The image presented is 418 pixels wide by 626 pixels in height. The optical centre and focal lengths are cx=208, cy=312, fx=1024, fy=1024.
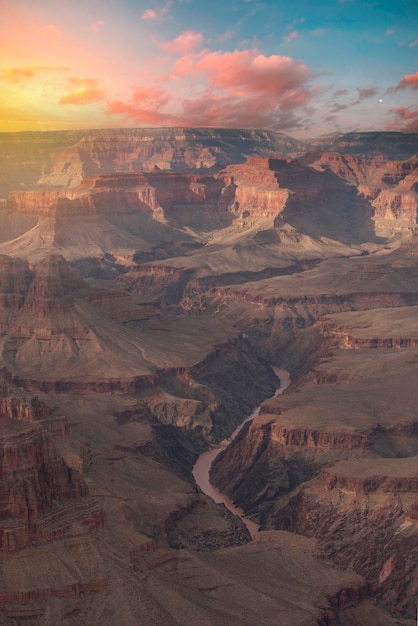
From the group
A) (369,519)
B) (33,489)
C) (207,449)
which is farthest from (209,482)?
(33,489)

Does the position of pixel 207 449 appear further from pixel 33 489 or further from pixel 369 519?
pixel 33 489

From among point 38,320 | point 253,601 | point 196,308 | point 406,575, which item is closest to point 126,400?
point 38,320

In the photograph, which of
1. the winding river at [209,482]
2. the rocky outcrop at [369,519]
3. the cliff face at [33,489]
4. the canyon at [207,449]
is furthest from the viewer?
the winding river at [209,482]

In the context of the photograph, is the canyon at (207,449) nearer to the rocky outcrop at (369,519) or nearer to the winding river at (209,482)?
the rocky outcrop at (369,519)

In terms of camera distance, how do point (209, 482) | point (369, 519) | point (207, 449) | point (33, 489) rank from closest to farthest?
point (33, 489) → point (369, 519) → point (209, 482) → point (207, 449)

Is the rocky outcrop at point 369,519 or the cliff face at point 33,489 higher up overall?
the cliff face at point 33,489

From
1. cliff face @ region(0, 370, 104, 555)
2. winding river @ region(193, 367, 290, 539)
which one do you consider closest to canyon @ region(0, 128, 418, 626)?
cliff face @ region(0, 370, 104, 555)

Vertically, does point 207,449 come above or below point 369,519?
below

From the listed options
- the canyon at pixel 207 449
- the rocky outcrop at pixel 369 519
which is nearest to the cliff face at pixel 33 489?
the canyon at pixel 207 449

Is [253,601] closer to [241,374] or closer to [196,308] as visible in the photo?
[241,374]

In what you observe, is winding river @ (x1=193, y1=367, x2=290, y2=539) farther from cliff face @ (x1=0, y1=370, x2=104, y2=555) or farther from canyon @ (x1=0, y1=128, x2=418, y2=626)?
cliff face @ (x1=0, y1=370, x2=104, y2=555)

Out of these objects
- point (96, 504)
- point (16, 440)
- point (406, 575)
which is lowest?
point (406, 575)
